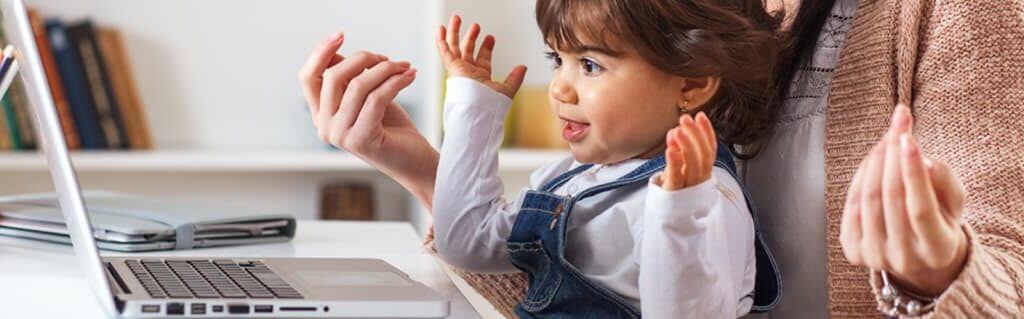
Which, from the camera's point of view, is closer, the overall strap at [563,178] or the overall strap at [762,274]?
the overall strap at [762,274]

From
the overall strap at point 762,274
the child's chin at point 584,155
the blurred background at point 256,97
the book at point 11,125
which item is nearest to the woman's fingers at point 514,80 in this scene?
the child's chin at point 584,155

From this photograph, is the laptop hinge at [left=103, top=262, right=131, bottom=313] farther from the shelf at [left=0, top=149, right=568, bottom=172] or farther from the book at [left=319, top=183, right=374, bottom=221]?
the book at [left=319, top=183, right=374, bottom=221]

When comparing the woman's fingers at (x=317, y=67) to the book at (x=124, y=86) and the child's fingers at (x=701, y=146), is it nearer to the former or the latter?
the child's fingers at (x=701, y=146)

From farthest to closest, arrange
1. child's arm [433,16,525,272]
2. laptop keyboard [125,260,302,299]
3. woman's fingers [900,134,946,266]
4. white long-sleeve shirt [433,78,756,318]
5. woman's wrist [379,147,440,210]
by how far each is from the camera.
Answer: woman's wrist [379,147,440,210] → child's arm [433,16,525,272] → white long-sleeve shirt [433,78,756,318] → laptop keyboard [125,260,302,299] → woman's fingers [900,134,946,266]

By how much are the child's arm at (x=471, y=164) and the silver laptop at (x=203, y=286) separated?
10.9 inches

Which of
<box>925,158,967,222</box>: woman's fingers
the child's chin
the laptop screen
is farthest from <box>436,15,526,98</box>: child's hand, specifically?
<box>925,158,967,222</box>: woman's fingers

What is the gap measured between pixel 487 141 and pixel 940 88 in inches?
16.6

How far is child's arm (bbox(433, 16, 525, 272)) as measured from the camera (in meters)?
1.25

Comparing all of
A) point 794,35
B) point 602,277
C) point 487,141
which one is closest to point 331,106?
point 487,141

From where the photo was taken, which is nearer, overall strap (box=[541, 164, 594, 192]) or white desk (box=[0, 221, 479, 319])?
white desk (box=[0, 221, 479, 319])

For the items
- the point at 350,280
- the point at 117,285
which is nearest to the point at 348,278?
the point at 350,280

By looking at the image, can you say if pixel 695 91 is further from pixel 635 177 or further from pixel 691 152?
pixel 691 152

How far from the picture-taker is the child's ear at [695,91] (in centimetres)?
121

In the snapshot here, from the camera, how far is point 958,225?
2.67 ft
